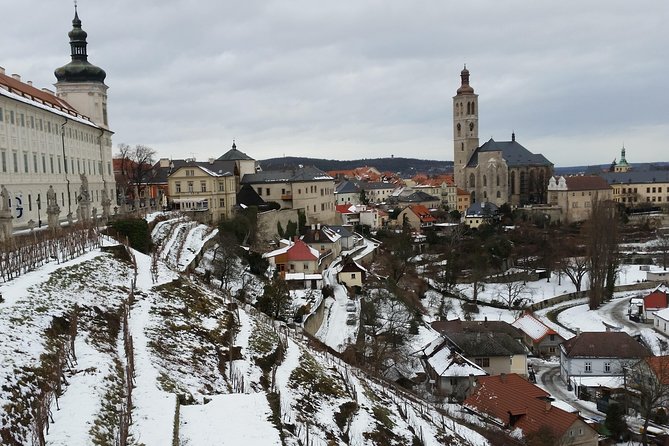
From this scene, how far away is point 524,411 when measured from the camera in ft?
73.1

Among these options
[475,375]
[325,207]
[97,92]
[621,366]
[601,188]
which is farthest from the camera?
[601,188]

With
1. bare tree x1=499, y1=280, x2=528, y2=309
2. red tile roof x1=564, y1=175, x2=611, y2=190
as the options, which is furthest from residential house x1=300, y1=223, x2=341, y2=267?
red tile roof x1=564, y1=175, x2=611, y2=190

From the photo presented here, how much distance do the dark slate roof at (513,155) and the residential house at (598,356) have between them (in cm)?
6755

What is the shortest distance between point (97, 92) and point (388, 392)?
37805mm

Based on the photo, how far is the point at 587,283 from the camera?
54.8 metres

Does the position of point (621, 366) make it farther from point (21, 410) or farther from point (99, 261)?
point (21, 410)

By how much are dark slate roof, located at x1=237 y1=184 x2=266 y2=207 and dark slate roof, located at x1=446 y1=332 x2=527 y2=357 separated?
29025 mm

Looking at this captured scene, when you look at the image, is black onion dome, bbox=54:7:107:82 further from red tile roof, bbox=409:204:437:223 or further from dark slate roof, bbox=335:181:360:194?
dark slate roof, bbox=335:181:360:194

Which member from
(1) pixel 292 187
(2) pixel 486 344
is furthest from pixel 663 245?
(2) pixel 486 344

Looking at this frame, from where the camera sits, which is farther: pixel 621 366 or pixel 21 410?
pixel 621 366

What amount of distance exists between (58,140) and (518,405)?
29864mm

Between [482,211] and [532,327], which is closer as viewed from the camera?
[532,327]

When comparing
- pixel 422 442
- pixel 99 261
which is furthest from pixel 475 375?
pixel 99 261

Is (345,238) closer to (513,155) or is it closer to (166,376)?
(166,376)
